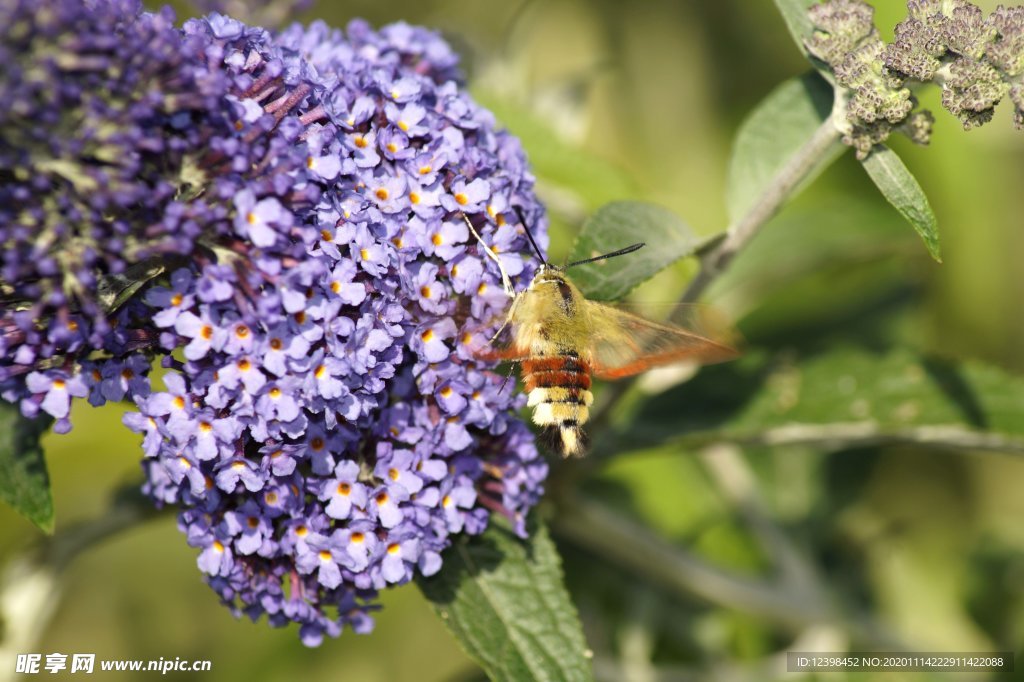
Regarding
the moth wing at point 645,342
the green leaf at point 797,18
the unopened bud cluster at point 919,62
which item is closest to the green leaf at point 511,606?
the moth wing at point 645,342

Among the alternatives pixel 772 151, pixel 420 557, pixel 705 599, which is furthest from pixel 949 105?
pixel 705 599

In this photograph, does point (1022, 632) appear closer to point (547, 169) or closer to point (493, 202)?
point (547, 169)

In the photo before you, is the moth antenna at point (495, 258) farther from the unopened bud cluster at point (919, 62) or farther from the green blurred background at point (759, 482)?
the green blurred background at point (759, 482)

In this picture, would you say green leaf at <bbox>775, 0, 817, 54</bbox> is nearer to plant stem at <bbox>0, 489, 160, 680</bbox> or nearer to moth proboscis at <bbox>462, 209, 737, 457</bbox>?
moth proboscis at <bbox>462, 209, 737, 457</bbox>

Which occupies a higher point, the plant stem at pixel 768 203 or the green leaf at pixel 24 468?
the plant stem at pixel 768 203

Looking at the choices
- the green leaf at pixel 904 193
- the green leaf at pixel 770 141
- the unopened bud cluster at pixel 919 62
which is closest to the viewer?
the unopened bud cluster at pixel 919 62

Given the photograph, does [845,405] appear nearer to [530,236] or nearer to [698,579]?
[698,579]

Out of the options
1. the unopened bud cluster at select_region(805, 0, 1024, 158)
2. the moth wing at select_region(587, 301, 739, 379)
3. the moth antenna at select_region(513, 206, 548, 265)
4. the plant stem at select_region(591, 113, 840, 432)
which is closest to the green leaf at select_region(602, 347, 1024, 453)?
the plant stem at select_region(591, 113, 840, 432)
